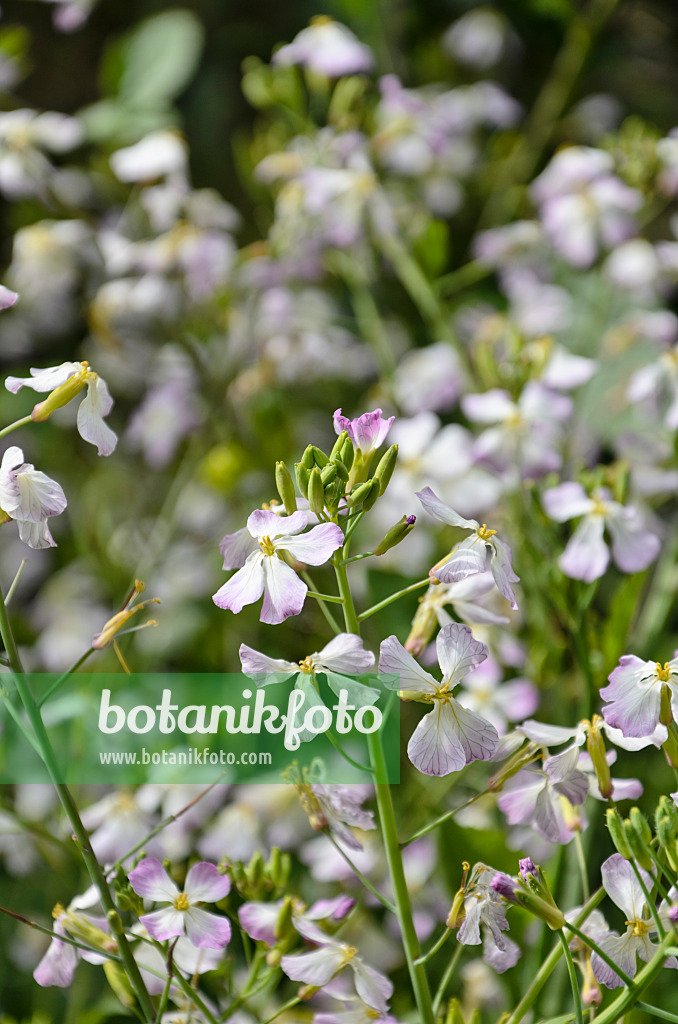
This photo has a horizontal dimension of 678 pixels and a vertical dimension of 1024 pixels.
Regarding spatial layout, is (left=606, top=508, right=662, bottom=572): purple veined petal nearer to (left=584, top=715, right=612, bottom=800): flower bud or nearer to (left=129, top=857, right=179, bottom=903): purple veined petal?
(left=584, top=715, right=612, bottom=800): flower bud

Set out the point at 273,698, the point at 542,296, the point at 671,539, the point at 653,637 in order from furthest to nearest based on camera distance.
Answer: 1. the point at 542,296
2. the point at 671,539
3. the point at 653,637
4. the point at 273,698

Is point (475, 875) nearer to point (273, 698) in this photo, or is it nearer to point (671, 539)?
point (273, 698)

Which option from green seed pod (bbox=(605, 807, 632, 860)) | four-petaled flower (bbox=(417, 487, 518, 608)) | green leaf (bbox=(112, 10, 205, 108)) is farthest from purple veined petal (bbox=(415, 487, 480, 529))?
green leaf (bbox=(112, 10, 205, 108))

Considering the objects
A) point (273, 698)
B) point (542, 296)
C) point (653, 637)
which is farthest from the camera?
point (542, 296)

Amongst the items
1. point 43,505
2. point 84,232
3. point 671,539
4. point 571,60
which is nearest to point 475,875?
point 43,505

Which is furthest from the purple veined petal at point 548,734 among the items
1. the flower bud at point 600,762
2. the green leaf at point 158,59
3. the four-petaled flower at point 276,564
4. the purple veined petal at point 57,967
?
the green leaf at point 158,59

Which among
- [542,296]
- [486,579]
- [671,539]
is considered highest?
[486,579]

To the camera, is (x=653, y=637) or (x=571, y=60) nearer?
(x=653, y=637)

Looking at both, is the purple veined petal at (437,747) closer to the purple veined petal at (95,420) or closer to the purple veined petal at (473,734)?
the purple veined petal at (473,734)
